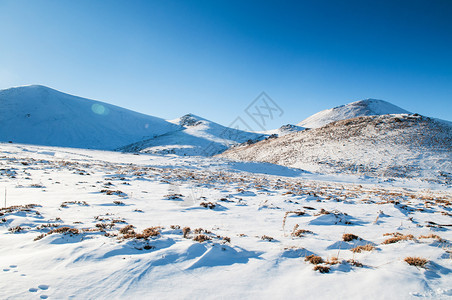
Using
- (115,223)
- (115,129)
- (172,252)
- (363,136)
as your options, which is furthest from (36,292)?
(115,129)

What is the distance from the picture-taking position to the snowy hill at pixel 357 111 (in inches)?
4325

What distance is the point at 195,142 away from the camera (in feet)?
265

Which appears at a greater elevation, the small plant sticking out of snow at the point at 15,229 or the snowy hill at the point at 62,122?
the snowy hill at the point at 62,122

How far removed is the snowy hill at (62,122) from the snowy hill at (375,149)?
57.0m

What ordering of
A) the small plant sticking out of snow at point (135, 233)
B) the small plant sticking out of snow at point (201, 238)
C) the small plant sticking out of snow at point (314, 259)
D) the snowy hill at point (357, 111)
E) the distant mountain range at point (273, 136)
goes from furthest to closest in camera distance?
the snowy hill at point (357, 111), the distant mountain range at point (273, 136), the small plant sticking out of snow at point (201, 238), the small plant sticking out of snow at point (135, 233), the small plant sticking out of snow at point (314, 259)

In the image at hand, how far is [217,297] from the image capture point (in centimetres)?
342

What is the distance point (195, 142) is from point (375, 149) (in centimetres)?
5682

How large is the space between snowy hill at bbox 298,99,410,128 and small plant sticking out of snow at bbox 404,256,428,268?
11046 cm

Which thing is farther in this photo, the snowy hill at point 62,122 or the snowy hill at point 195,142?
the snowy hill at point 62,122

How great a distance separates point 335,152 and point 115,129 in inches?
3366

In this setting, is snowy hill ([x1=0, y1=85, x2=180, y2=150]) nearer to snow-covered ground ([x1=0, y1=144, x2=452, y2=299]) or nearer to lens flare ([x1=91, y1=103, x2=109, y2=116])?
lens flare ([x1=91, y1=103, x2=109, y2=116])

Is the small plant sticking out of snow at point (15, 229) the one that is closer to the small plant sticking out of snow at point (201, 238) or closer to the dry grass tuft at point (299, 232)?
the small plant sticking out of snow at point (201, 238)

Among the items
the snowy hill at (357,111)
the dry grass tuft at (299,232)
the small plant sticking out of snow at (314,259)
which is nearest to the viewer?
the small plant sticking out of snow at (314,259)

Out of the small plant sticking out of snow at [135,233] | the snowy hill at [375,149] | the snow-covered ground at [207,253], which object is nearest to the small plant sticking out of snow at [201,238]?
the snow-covered ground at [207,253]
